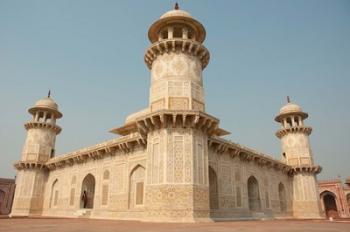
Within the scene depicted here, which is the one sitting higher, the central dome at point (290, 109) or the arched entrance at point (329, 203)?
the central dome at point (290, 109)

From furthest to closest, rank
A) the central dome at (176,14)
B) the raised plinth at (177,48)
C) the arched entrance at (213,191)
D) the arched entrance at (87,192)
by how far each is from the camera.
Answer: the arched entrance at (87,192), the arched entrance at (213,191), the central dome at (176,14), the raised plinth at (177,48)

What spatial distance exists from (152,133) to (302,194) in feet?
69.1

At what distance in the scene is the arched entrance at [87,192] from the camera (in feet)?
76.7

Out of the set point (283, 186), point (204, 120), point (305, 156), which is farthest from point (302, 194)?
point (204, 120)

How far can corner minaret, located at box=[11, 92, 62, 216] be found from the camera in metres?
26.1

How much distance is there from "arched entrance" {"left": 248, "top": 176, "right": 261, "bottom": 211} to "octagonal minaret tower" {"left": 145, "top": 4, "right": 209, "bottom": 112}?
38.8 ft

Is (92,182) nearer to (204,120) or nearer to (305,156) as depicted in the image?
(204,120)

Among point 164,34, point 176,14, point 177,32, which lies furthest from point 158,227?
point 177,32

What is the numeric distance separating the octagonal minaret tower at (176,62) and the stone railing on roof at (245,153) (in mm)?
4588

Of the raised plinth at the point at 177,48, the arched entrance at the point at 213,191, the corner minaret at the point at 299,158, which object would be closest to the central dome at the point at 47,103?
the raised plinth at the point at 177,48

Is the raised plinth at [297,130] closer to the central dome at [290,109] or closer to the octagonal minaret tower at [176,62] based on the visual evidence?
the central dome at [290,109]

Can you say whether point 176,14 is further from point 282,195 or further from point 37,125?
point 282,195

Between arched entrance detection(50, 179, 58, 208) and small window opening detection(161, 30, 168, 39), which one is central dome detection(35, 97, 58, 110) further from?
small window opening detection(161, 30, 168, 39)

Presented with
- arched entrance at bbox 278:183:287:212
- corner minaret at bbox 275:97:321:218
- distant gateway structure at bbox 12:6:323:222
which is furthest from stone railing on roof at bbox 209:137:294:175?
arched entrance at bbox 278:183:287:212
